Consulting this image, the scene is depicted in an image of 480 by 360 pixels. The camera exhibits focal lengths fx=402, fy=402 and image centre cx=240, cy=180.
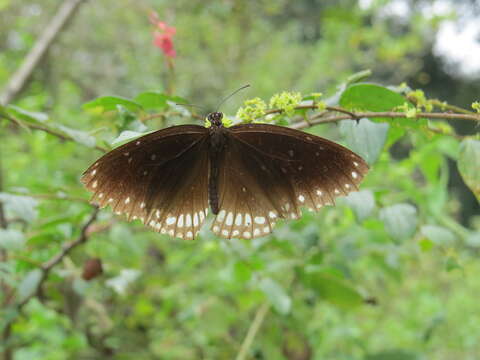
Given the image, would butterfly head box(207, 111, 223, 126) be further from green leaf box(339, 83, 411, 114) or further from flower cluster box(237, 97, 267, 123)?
green leaf box(339, 83, 411, 114)

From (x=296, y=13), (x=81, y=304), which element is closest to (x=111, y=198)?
(x=81, y=304)

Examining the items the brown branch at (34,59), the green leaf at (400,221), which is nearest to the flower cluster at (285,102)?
the green leaf at (400,221)

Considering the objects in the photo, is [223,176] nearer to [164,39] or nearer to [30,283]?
[164,39]

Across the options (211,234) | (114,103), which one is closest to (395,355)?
(211,234)

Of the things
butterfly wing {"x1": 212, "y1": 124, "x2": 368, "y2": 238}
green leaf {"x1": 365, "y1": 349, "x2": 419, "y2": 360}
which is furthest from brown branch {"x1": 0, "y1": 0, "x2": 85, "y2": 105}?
green leaf {"x1": 365, "y1": 349, "x2": 419, "y2": 360}

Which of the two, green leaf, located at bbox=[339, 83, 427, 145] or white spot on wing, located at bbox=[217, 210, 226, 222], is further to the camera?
white spot on wing, located at bbox=[217, 210, 226, 222]
